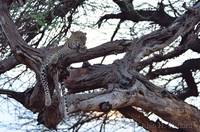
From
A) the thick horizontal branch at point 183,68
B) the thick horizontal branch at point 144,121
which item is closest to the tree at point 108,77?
the thick horizontal branch at point 144,121

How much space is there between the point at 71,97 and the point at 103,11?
1.25 metres

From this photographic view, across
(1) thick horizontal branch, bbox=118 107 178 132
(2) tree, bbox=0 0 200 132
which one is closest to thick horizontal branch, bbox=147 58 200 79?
(2) tree, bbox=0 0 200 132

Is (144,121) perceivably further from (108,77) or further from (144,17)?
(144,17)

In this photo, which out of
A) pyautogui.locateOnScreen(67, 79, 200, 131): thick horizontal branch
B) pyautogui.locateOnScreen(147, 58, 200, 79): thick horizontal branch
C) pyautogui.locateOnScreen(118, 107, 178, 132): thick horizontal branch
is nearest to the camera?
pyautogui.locateOnScreen(67, 79, 200, 131): thick horizontal branch

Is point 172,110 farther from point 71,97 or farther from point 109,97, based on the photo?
point 71,97

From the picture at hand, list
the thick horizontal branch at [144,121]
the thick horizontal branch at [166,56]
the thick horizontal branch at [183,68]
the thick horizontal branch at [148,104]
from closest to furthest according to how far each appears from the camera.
Result: the thick horizontal branch at [148,104]
the thick horizontal branch at [144,121]
the thick horizontal branch at [166,56]
the thick horizontal branch at [183,68]

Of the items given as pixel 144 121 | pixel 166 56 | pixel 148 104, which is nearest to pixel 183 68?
pixel 166 56

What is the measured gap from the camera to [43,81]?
1.98 meters

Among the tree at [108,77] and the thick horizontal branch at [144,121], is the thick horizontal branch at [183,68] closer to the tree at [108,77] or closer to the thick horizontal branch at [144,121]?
the tree at [108,77]

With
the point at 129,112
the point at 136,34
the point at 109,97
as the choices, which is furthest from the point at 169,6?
the point at 109,97

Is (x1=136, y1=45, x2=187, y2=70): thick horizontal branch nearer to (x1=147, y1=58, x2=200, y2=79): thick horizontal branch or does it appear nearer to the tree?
the tree

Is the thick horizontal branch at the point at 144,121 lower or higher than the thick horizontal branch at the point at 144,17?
lower

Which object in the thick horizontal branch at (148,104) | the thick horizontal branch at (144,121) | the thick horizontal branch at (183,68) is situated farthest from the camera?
the thick horizontal branch at (183,68)

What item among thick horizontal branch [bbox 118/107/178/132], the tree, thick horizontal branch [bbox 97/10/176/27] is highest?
thick horizontal branch [bbox 97/10/176/27]
